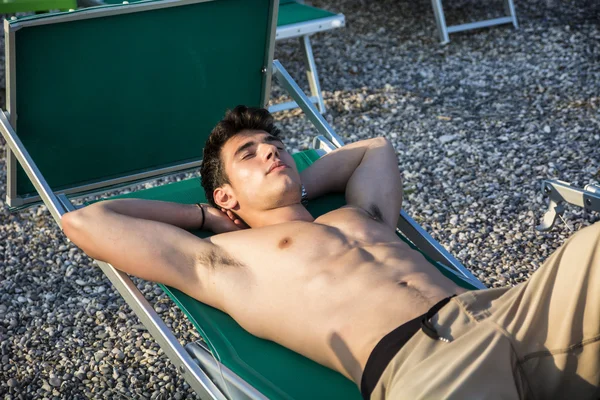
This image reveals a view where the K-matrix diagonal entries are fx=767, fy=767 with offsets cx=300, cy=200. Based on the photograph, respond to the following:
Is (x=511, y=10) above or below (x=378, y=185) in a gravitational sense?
below

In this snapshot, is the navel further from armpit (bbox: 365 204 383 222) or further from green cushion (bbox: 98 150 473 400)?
armpit (bbox: 365 204 383 222)

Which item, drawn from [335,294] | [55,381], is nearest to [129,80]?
[55,381]

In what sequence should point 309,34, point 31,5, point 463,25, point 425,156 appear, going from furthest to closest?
point 463,25, point 309,34, point 425,156, point 31,5

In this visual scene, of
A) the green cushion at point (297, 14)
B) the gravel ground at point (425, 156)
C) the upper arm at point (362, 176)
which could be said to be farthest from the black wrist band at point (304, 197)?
the green cushion at point (297, 14)

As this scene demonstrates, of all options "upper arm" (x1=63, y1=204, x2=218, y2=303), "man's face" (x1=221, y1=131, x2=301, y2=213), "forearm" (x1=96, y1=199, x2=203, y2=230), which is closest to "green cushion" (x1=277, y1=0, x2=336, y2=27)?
"man's face" (x1=221, y1=131, x2=301, y2=213)

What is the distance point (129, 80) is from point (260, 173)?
98 centimetres

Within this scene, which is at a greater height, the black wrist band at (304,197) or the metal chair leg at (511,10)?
the black wrist band at (304,197)

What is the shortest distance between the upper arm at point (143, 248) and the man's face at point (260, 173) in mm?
302

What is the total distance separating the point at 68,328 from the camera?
3982 mm

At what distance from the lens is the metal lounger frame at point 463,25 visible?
7.66 metres

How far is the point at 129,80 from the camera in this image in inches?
146

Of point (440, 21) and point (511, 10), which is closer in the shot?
point (440, 21)

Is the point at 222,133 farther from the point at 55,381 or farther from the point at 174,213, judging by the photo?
the point at 55,381

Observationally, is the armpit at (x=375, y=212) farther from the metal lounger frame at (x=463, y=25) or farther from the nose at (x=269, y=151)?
the metal lounger frame at (x=463, y=25)
